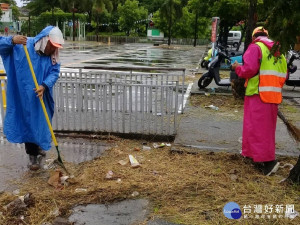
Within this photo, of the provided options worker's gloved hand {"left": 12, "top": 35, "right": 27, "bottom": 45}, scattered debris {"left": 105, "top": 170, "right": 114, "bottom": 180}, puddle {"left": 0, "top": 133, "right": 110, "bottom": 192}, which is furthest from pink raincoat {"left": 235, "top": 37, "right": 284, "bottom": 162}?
worker's gloved hand {"left": 12, "top": 35, "right": 27, "bottom": 45}

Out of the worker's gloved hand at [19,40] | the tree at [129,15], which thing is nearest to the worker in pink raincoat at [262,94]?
the worker's gloved hand at [19,40]

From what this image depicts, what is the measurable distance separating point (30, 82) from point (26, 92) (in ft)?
0.46

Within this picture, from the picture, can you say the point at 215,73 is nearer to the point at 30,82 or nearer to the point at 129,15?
the point at 30,82

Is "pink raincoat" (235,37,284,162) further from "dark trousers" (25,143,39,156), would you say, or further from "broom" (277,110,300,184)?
"dark trousers" (25,143,39,156)

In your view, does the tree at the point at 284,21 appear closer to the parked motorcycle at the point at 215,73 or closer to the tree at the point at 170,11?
the parked motorcycle at the point at 215,73

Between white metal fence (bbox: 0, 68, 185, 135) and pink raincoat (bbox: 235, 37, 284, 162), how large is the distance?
1.45 m

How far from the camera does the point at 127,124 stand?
231 inches

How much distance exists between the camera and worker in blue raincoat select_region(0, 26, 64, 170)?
4.12m

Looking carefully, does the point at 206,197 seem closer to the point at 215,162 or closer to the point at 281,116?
the point at 215,162

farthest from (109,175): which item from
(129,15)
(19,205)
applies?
(129,15)

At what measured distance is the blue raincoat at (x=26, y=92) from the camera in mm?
4184

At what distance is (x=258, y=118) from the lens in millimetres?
4113

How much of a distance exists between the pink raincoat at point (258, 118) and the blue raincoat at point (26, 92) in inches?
96.2

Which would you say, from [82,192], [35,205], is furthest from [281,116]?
[35,205]
